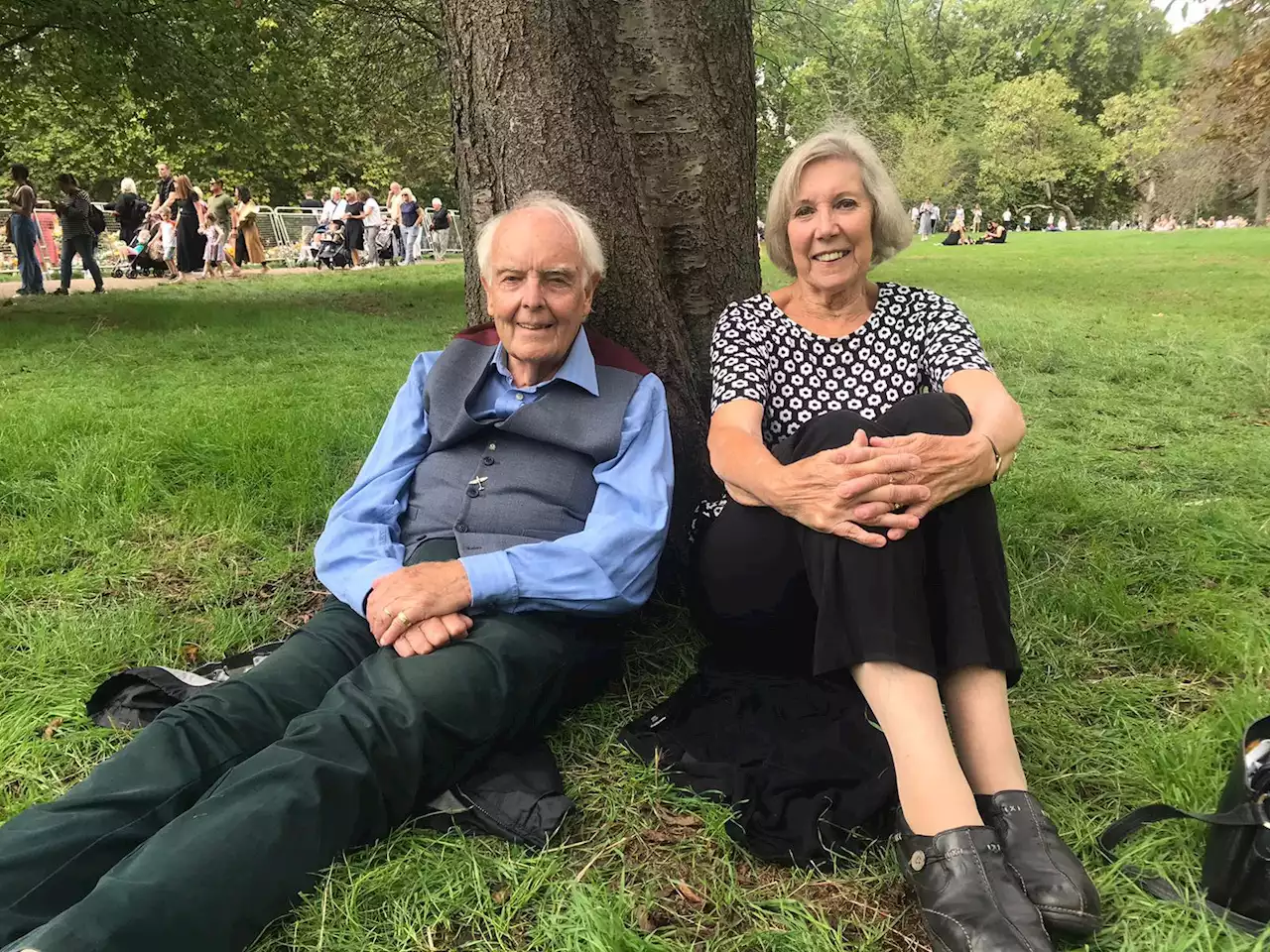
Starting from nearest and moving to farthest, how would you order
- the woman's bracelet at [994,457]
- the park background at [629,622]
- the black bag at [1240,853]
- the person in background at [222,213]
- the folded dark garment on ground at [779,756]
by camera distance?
1. the black bag at [1240,853]
2. the park background at [629,622]
3. the folded dark garment on ground at [779,756]
4. the woman's bracelet at [994,457]
5. the person in background at [222,213]

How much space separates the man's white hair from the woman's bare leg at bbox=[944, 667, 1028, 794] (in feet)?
5.03

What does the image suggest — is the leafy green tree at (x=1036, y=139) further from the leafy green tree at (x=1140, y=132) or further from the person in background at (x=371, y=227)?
the person in background at (x=371, y=227)

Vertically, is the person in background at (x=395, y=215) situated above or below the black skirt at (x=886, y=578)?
above

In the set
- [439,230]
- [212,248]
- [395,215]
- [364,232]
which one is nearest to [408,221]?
[395,215]

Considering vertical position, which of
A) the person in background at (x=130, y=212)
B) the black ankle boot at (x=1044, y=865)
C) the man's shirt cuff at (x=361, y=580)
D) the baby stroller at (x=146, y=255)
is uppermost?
the person in background at (x=130, y=212)

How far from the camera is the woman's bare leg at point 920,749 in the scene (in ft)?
5.96

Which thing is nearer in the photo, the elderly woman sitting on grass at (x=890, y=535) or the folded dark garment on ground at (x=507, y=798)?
the elderly woman sitting on grass at (x=890, y=535)

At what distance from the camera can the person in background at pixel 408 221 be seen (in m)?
23.8

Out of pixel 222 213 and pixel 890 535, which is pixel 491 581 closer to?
pixel 890 535

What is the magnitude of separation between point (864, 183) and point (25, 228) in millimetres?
15110

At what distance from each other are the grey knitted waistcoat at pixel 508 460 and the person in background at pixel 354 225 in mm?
20856

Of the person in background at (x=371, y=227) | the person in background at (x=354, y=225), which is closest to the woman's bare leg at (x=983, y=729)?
the person in background at (x=354, y=225)

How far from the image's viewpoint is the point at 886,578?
6.52ft

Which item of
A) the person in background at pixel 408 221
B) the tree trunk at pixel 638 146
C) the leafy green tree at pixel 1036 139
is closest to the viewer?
the tree trunk at pixel 638 146
